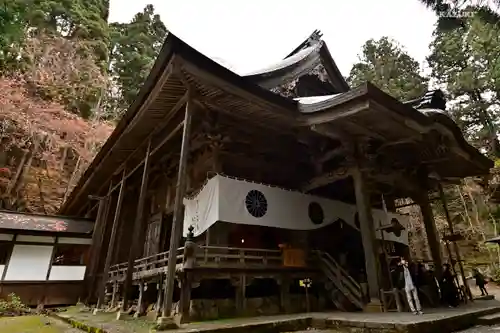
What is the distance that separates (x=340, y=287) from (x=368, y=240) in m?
1.44

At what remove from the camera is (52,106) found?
1958cm

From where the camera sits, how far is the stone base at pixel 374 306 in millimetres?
6788

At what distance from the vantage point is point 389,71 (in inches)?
1194

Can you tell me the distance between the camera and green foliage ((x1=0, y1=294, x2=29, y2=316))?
1102cm

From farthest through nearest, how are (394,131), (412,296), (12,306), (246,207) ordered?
(12,306)
(246,207)
(394,131)
(412,296)

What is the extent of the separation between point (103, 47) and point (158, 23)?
11.5 meters

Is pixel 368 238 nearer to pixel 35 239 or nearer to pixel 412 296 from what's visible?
pixel 412 296

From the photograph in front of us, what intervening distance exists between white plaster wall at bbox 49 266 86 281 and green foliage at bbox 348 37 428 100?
25447 mm

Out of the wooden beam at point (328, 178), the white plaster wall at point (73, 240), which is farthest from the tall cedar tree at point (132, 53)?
the wooden beam at point (328, 178)

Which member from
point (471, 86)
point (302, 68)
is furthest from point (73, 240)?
point (471, 86)

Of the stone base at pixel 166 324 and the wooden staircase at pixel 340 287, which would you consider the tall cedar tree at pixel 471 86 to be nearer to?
the wooden staircase at pixel 340 287

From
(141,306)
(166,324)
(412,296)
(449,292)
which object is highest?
(449,292)

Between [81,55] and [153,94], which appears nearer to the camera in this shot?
[153,94]

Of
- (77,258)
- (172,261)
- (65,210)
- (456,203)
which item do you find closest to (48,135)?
(65,210)
